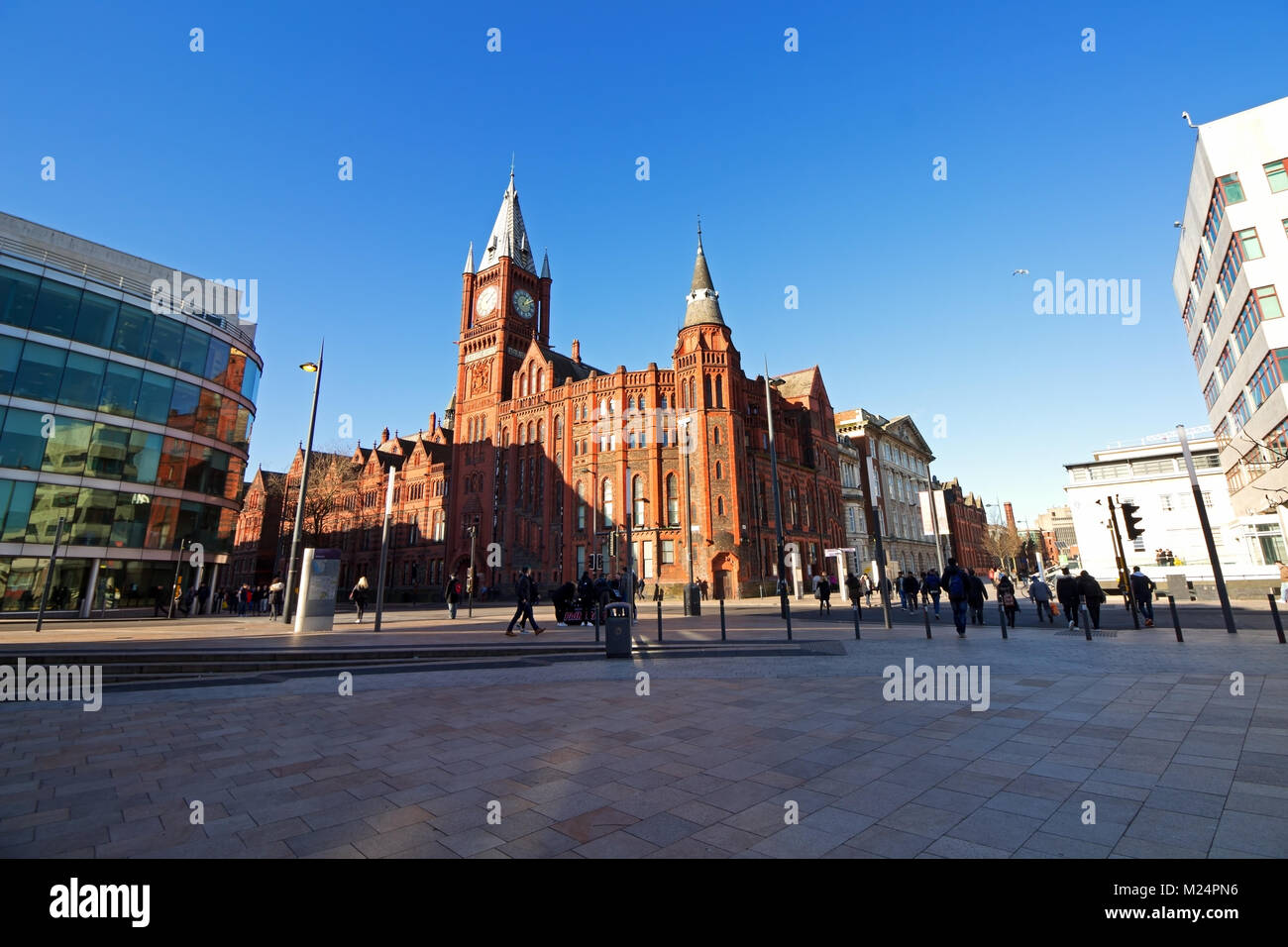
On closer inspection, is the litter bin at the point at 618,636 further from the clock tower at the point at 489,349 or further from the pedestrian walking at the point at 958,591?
the clock tower at the point at 489,349

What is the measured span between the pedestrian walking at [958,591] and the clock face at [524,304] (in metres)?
48.2

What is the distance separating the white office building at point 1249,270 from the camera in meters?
23.8

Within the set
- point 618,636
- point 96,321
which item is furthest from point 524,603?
point 96,321

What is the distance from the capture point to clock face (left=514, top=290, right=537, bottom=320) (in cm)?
5474

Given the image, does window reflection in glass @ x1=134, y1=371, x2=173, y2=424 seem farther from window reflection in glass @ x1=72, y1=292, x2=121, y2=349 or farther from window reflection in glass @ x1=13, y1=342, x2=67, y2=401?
window reflection in glass @ x1=13, y1=342, x2=67, y2=401

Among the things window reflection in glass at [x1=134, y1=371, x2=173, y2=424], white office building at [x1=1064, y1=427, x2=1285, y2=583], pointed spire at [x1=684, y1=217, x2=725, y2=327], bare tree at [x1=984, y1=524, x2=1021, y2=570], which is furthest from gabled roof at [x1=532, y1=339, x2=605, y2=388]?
bare tree at [x1=984, y1=524, x2=1021, y2=570]

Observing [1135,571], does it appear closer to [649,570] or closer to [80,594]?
[649,570]

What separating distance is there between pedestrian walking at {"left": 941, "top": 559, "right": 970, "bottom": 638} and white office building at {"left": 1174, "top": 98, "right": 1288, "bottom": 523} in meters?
20.0

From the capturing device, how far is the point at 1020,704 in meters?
6.61

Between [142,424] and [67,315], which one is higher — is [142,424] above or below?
below

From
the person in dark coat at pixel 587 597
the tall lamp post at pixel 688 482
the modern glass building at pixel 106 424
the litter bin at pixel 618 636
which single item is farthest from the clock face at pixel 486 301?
the litter bin at pixel 618 636

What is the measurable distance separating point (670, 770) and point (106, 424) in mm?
37725
